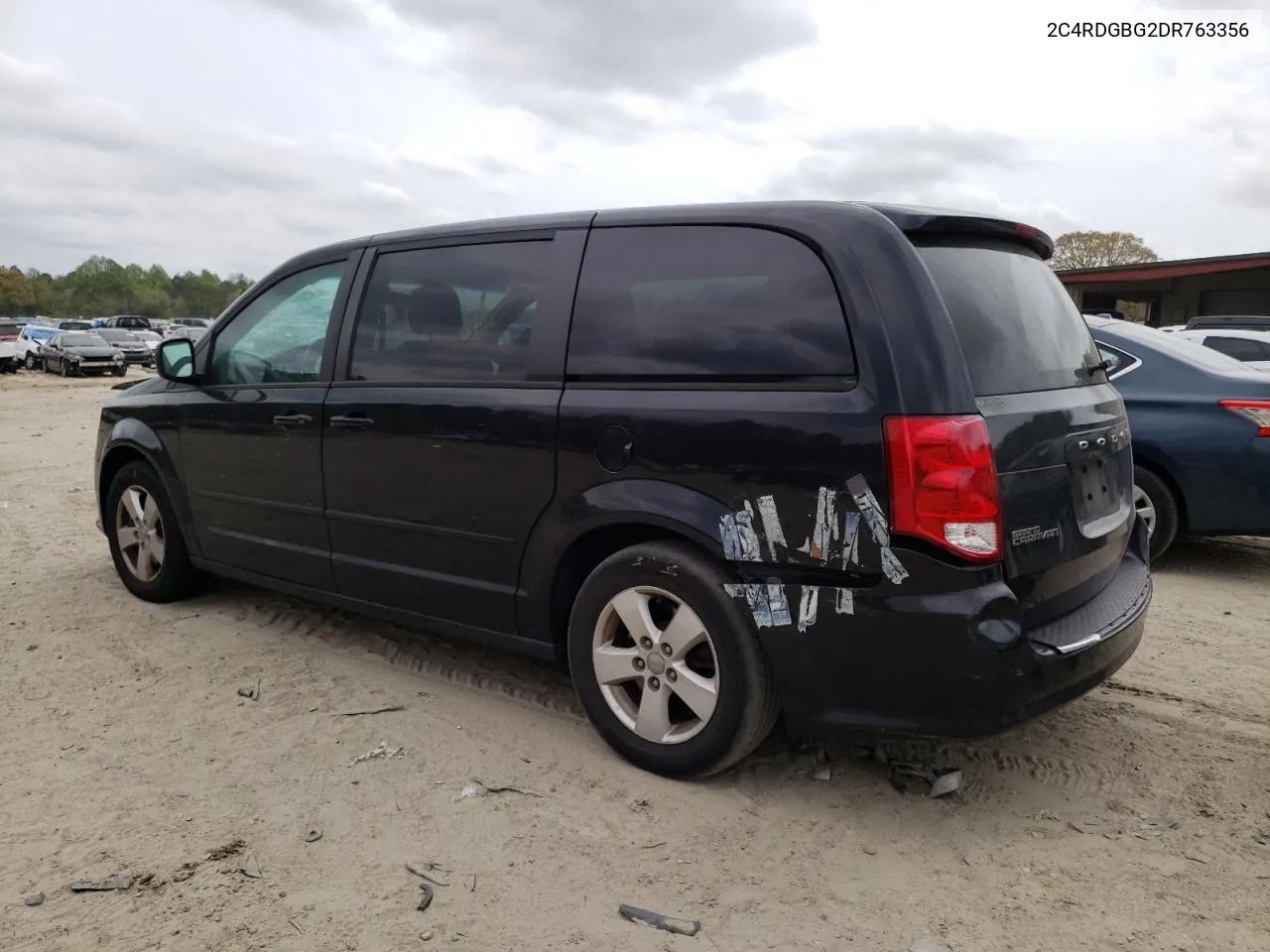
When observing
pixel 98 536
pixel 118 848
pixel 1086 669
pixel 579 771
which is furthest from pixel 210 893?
pixel 98 536

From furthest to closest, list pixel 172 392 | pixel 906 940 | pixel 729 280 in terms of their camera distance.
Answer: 1. pixel 172 392
2. pixel 729 280
3. pixel 906 940

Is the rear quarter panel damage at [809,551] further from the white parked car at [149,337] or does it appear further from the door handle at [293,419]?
the white parked car at [149,337]

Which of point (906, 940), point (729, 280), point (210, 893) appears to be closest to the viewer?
point (906, 940)

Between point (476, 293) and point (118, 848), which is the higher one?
point (476, 293)

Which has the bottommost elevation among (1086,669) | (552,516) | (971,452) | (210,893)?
(210,893)

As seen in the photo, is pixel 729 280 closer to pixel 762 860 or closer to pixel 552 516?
pixel 552 516

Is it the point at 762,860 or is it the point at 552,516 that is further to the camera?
the point at 552,516

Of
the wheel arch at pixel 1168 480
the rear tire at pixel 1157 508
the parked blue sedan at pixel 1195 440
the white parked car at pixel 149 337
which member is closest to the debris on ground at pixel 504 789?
the parked blue sedan at pixel 1195 440

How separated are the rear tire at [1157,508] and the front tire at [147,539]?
5273mm

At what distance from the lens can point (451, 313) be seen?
12.3 ft

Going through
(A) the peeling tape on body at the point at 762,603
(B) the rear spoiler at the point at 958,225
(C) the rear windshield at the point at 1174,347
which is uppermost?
(B) the rear spoiler at the point at 958,225

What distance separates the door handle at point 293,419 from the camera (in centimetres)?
412

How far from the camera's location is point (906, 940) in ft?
7.85

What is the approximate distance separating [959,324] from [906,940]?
5.46ft
